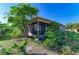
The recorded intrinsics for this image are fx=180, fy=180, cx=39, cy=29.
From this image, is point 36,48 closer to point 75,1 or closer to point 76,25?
point 76,25

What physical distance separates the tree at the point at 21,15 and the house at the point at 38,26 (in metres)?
0.06

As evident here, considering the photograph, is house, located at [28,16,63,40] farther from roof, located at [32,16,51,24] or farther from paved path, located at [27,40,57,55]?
paved path, located at [27,40,57,55]

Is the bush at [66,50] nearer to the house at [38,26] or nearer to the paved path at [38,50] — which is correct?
the paved path at [38,50]

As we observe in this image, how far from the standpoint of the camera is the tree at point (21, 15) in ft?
6.79

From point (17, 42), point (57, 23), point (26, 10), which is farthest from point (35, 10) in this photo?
point (17, 42)

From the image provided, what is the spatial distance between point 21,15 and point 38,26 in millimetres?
236

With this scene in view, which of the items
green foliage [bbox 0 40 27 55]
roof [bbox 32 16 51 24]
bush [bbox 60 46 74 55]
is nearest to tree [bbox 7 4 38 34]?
roof [bbox 32 16 51 24]

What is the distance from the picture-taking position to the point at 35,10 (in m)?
2.06

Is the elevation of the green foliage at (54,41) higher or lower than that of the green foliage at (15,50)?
higher

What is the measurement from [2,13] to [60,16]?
2.19 feet

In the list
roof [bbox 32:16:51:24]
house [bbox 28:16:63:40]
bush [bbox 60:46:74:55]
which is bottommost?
bush [bbox 60:46:74:55]

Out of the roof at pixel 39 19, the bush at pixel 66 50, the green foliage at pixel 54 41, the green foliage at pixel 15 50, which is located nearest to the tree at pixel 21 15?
the roof at pixel 39 19

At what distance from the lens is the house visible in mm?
2057

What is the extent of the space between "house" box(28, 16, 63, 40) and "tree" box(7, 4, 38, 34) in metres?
0.06
